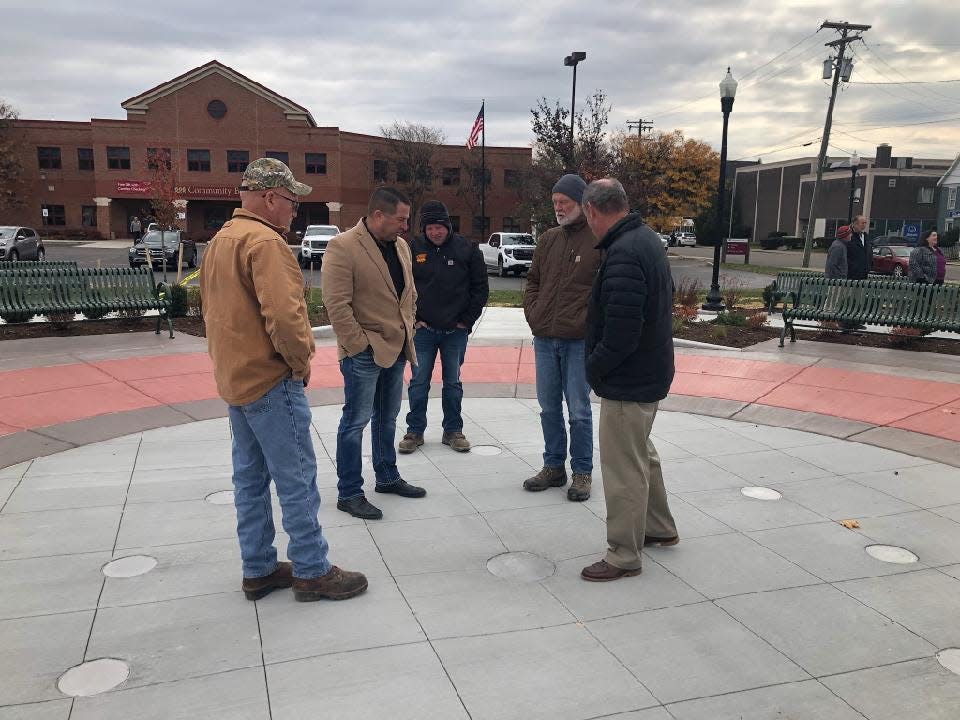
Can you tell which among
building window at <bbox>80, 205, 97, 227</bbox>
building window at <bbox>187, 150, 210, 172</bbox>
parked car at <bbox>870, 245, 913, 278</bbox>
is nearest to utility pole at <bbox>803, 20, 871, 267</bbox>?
parked car at <bbox>870, 245, 913, 278</bbox>

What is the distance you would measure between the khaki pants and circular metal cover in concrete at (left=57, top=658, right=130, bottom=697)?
2.35 metres

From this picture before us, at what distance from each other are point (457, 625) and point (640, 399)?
142 centimetres

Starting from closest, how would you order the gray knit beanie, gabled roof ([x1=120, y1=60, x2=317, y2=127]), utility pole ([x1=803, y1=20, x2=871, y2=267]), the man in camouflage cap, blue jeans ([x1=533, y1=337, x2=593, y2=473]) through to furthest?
the man in camouflage cap
the gray knit beanie
blue jeans ([x1=533, y1=337, x2=593, y2=473])
utility pole ([x1=803, y1=20, x2=871, y2=267])
gabled roof ([x1=120, y1=60, x2=317, y2=127])

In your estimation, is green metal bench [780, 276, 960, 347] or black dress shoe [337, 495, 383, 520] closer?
black dress shoe [337, 495, 383, 520]

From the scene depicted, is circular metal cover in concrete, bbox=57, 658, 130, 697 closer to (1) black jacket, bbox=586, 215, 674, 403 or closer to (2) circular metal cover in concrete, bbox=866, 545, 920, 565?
(1) black jacket, bbox=586, 215, 674, 403

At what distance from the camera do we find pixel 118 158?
4844cm

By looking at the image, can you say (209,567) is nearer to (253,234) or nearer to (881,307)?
(253,234)

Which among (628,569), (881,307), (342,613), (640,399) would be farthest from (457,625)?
(881,307)

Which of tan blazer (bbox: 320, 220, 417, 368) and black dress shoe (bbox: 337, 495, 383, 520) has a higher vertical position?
tan blazer (bbox: 320, 220, 417, 368)

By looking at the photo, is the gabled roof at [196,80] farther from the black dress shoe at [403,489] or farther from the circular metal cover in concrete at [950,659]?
the circular metal cover in concrete at [950,659]

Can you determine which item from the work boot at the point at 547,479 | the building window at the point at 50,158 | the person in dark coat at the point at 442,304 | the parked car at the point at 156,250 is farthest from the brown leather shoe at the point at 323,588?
the building window at the point at 50,158

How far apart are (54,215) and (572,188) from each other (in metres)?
56.6

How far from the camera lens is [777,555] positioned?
4059mm

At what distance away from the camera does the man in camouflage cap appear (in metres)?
3.12
